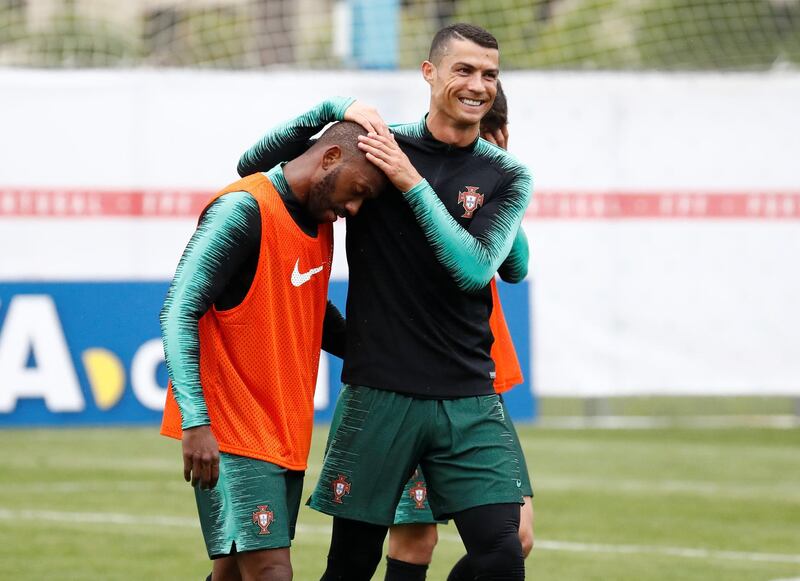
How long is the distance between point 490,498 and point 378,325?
637mm

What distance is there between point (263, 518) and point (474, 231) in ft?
3.53

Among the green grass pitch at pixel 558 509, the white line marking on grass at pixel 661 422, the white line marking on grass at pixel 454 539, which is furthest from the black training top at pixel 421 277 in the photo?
the white line marking on grass at pixel 661 422

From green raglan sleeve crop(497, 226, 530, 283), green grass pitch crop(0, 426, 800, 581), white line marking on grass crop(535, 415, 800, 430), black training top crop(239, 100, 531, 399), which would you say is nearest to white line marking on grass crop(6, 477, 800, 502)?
green grass pitch crop(0, 426, 800, 581)

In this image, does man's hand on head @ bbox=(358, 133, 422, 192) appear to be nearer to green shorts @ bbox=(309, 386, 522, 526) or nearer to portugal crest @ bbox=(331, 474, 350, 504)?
green shorts @ bbox=(309, 386, 522, 526)

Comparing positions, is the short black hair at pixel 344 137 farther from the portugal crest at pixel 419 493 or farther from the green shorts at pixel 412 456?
the portugal crest at pixel 419 493

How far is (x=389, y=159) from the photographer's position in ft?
15.4

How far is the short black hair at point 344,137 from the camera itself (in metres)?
4.71

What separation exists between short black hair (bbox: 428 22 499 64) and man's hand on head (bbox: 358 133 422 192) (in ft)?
1.65

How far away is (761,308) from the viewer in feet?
46.3

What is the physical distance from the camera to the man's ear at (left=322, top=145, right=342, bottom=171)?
185 inches

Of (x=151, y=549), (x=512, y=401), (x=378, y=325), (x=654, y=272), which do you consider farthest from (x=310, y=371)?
(x=654, y=272)

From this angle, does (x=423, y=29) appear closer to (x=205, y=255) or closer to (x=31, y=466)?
(x=31, y=466)

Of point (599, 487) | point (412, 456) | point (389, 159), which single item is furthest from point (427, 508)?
point (599, 487)

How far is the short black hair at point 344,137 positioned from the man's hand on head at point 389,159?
22 millimetres
